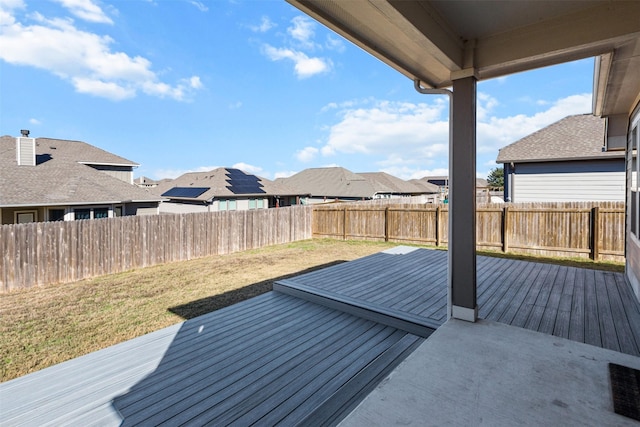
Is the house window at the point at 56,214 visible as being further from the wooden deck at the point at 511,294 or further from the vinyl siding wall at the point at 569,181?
the vinyl siding wall at the point at 569,181

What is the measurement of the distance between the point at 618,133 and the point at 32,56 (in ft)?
68.8

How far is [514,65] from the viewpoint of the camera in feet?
9.83

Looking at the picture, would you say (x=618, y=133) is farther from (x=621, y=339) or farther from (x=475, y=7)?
(x=475, y=7)

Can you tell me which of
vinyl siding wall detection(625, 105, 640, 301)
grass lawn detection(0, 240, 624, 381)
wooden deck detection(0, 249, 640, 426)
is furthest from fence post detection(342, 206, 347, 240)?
vinyl siding wall detection(625, 105, 640, 301)

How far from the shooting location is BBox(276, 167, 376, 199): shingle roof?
28.6 metres

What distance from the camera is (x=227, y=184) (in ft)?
69.3

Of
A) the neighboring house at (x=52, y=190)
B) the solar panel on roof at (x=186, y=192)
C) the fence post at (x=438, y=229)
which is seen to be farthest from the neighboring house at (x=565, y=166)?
the solar panel on roof at (x=186, y=192)

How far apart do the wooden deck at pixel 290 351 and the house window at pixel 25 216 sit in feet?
35.0

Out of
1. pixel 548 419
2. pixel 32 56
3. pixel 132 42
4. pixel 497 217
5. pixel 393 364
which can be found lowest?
pixel 393 364

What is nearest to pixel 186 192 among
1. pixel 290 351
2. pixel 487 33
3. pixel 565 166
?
pixel 290 351

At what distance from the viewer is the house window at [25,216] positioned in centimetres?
1045

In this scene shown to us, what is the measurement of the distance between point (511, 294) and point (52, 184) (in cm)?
1476

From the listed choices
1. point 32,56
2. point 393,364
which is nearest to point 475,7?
point 393,364

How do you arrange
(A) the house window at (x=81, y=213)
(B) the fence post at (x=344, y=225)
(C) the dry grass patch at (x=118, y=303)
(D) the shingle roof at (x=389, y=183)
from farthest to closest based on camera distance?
1. (D) the shingle roof at (x=389, y=183)
2. (B) the fence post at (x=344, y=225)
3. (A) the house window at (x=81, y=213)
4. (C) the dry grass patch at (x=118, y=303)
